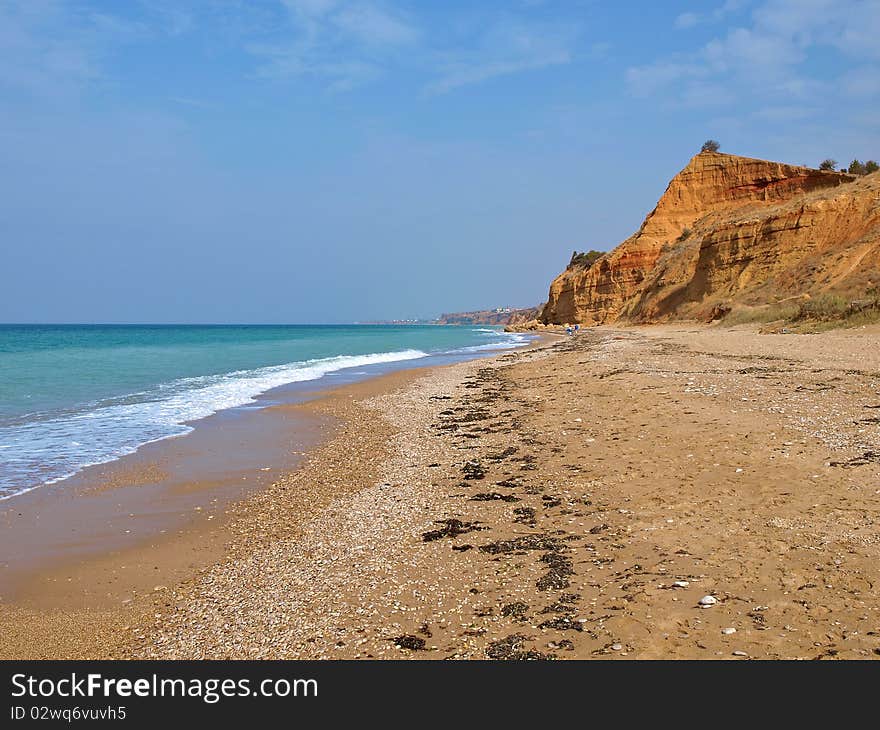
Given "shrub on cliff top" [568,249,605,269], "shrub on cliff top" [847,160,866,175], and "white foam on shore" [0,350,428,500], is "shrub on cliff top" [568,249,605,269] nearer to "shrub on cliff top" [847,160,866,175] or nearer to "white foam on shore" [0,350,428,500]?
"shrub on cliff top" [847,160,866,175]

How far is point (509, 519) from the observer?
646 cm

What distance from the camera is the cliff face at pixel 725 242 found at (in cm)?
3194

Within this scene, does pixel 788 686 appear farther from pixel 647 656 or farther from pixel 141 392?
pixel 141 392

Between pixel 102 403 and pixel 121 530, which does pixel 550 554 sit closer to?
pixel 121 530

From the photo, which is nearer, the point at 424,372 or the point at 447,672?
the point at 447,672

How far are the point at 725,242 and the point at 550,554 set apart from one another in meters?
37.8

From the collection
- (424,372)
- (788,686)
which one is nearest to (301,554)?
(788,686)

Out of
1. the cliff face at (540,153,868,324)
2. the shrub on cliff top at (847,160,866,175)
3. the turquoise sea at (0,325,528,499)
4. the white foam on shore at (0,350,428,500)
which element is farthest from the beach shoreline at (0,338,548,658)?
the shrub on cliff top at (847,160,866,175)

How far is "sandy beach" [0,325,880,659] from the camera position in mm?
3971

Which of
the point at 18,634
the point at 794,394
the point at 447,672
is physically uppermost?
the point at 794,394

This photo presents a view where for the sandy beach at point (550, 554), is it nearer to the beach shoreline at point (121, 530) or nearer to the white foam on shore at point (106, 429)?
the beach shoreline at point (121, 530)

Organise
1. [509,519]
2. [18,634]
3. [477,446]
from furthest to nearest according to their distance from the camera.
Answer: [477,446], [509,519], [18,634]

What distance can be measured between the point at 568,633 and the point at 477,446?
6.20 meters

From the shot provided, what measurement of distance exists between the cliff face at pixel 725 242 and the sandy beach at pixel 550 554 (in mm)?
25019
